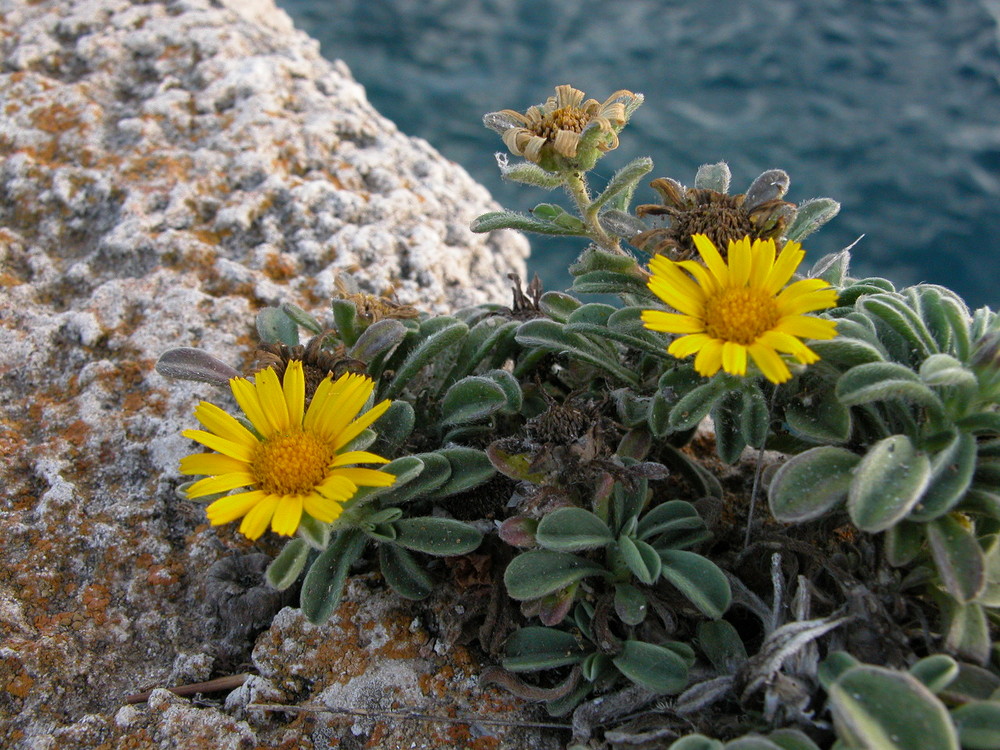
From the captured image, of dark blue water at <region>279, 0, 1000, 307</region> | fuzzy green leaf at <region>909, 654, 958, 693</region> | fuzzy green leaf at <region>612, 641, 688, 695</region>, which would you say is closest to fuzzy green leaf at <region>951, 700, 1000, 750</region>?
fuzzy green leaf at <region>909, 654, 958, 693</region>

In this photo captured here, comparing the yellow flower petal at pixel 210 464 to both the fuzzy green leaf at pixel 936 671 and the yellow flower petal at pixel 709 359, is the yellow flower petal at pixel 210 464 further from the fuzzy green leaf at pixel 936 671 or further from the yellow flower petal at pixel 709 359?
the fuzzy green leaf at pixel 936 671

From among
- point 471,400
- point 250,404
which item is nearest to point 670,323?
point 471,400

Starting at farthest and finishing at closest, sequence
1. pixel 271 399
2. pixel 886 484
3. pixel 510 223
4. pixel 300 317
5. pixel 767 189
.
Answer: pixel 300 317 → pixel 510 223 → pixel 767 189 → pixel 271 399 → pixel 886 484

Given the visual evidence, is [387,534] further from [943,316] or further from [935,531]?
[943,316]

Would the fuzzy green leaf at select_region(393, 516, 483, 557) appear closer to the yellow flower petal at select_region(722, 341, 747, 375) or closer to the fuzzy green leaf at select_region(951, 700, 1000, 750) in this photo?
the yellow flower petal at select_region(722, 341, 747, 375)

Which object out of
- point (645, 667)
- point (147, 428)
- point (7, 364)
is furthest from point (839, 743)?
point (7, 364)

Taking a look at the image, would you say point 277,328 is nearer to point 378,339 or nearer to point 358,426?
point 378,339
